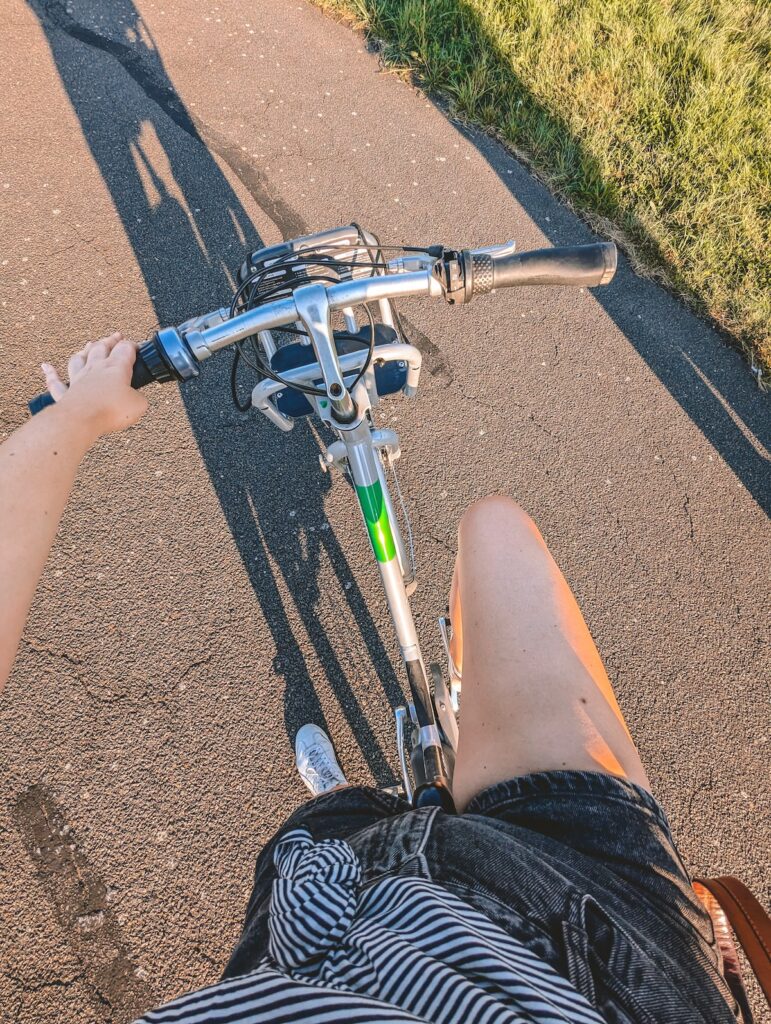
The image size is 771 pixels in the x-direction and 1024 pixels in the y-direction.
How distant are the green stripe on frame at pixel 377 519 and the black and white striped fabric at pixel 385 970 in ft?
3.13

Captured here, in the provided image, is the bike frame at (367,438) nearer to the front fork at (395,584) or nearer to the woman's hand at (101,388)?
the front fork at (395,584)

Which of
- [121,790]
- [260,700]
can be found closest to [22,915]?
[121,790]

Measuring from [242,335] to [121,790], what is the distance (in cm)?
189

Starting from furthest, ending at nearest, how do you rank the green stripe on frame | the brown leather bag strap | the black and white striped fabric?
1. the green stripe on frame
2. the brown leather bag strap
3. the black and white striped fabric

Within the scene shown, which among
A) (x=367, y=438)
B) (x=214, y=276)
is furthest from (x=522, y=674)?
(x=214, y=276)

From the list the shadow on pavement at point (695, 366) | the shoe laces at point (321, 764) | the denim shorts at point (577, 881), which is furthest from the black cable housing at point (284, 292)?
the shadow on pavement at point (695, 366)

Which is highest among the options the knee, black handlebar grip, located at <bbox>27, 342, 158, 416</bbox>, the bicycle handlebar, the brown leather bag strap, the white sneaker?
the bicycle handlebar

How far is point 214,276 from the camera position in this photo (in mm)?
3467

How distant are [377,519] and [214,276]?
2.48m

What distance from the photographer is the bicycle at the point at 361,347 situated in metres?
1.25

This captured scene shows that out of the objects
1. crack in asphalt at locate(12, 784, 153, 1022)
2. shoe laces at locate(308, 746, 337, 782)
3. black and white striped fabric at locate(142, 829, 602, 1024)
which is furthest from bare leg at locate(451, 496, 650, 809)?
crack in asphalt at locate(12, 784, 153, 1022)

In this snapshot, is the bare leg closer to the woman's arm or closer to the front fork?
the front fork

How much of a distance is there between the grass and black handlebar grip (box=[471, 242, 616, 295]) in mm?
2687

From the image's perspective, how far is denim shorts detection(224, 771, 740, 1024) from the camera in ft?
2.82
